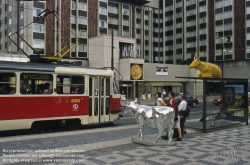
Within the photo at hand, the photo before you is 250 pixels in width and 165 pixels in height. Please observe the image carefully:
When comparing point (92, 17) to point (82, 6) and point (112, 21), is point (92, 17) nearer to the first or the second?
point (82, 6)

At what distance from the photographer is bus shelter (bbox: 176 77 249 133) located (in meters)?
12.8

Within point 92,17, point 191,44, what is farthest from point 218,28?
point 92,17

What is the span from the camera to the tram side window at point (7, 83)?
Answer: 11.1m

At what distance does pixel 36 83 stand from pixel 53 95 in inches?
35.5

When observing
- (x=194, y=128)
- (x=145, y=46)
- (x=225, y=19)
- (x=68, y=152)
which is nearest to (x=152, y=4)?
(x=145, y=46)

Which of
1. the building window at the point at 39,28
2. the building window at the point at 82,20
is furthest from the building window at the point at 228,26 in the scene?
the building window at the point at 39,28

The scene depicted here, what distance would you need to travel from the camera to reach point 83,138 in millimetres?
Result: 10758

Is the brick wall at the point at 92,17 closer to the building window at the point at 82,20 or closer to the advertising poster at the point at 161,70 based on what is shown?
the building window at the point at 82,20

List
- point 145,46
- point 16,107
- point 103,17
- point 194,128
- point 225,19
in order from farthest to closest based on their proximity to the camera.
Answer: point 145,46 < point 225,19 < point 103,17 < point 194,128 < point 16,107

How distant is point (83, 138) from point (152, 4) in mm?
63754

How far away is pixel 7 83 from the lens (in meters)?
11.2

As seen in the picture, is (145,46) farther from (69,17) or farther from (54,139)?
(54,139)

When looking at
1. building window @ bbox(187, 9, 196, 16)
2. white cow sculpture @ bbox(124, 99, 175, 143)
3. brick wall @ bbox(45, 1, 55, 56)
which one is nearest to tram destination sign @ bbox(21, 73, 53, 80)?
white cow sculpture @ bbox(124, 99, 175, 143)

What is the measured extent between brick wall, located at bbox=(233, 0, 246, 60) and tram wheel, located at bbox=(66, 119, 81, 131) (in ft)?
164
